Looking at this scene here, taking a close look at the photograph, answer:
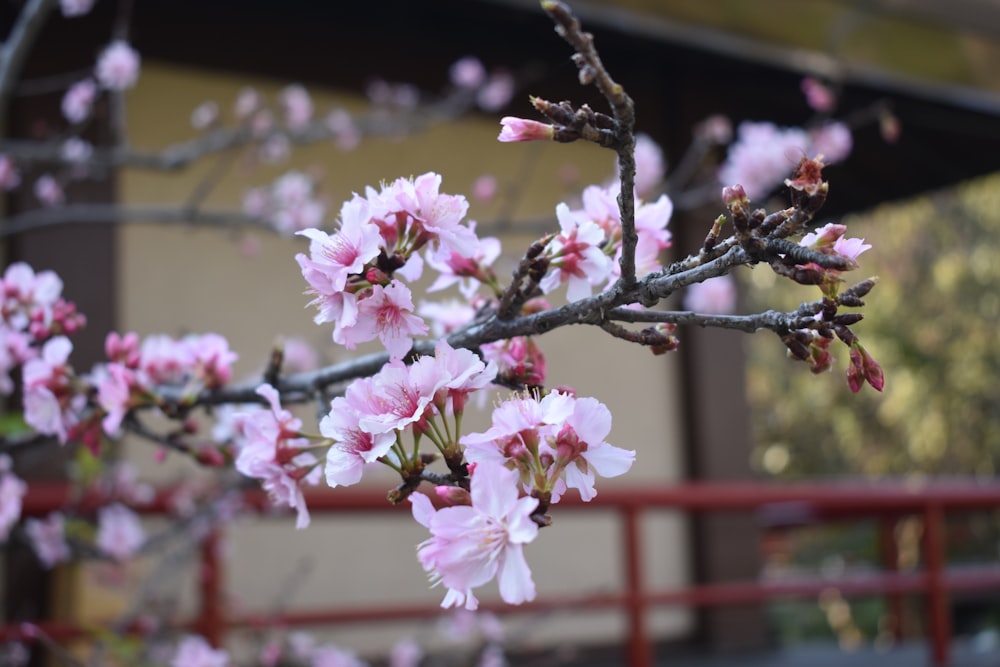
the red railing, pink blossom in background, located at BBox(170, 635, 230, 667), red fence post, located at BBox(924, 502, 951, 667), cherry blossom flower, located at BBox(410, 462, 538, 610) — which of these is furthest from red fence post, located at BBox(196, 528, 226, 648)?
red fence post, located at BBox(924, 502, 951, 667)

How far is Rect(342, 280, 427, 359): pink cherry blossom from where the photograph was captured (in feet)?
2.88

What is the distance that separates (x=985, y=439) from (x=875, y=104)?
8.90 metres

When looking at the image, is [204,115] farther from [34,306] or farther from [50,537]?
[34,306]

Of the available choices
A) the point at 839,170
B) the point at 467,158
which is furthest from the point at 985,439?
the point at 467,158

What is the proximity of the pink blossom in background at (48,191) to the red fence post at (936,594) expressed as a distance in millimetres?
3362

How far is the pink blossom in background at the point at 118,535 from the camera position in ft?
9.46

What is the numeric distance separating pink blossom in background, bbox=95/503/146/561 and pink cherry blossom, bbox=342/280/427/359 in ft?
7.28

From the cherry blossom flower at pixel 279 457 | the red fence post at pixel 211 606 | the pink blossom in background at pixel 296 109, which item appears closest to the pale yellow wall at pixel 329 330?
the pink blossom in background at pixel 296 109

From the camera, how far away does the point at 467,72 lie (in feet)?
14.4

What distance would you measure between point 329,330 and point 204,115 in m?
0.91

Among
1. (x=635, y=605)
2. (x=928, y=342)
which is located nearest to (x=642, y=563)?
(x=635, y=605)

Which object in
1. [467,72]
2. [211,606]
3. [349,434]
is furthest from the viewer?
Answer: [467,72]

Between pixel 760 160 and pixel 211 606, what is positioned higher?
pixel 760 160

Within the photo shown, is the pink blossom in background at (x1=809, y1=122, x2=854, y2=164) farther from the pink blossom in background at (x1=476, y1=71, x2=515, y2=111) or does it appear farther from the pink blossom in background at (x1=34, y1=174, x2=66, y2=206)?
the pink blossom in background at (x1=34, y1=174, x2=66, y2=206)
